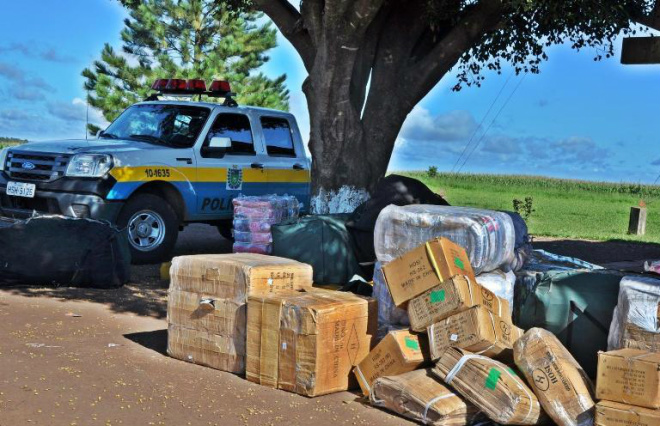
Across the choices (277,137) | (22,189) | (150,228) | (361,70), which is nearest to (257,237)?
(150,228)

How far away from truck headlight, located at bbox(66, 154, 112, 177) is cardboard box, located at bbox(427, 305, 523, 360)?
6896mm

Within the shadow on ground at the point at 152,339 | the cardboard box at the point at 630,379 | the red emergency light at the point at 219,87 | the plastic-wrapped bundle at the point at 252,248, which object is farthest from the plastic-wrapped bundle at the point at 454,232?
the red emergency light at the point at 219,87

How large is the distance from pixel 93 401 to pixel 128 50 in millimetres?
33415

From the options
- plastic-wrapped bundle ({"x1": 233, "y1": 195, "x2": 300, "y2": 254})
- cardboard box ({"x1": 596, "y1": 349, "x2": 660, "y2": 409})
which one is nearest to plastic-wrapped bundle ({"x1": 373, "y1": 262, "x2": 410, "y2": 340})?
cardboard box ({"x1": 596, "y1": 349, "x2": 660, "y2": 409})

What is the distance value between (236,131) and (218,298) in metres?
6.90

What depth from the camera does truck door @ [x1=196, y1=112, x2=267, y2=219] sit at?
13078mm

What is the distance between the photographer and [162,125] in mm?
13305

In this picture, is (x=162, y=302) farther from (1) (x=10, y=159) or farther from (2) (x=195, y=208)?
(1) (x=10, y=159)

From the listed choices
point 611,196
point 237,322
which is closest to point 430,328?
point 237,322

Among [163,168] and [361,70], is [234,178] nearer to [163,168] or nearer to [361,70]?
[163,168]

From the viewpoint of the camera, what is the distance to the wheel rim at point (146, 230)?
12.3m

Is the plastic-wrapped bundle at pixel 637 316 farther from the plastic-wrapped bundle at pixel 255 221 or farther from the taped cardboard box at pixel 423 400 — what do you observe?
the plastic-wrapped bundle at pixel 255 221

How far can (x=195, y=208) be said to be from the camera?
13.0m

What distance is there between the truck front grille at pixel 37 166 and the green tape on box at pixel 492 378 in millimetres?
7928
